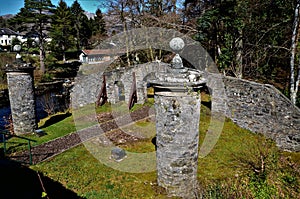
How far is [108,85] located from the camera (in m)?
14.8

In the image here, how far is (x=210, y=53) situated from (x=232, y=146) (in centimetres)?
965

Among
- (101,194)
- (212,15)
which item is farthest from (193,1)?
(101,194)

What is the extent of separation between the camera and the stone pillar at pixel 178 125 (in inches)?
201

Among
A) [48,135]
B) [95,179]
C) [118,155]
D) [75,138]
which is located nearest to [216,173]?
[118,155]

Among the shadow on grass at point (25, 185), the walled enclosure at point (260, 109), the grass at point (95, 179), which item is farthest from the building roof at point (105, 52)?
the shadow on grass at point (25, 185)

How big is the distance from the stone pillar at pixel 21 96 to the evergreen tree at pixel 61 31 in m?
20.3

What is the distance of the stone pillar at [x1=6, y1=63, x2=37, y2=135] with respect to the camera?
9.45 meters

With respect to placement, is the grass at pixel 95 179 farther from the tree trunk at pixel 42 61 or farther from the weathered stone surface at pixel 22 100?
the tree trunk at pixel 42 61

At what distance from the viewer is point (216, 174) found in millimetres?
6672

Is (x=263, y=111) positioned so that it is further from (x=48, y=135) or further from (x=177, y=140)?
(x=48, y=135)

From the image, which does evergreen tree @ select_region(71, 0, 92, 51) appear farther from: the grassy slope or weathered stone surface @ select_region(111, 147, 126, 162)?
weathered stone surface @ select_region(111, 147, 126, 162)

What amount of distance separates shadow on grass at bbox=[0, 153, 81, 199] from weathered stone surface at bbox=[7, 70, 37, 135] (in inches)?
121

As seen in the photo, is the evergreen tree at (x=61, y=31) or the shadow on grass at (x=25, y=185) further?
the evergreen tree at (x=61, y=31)

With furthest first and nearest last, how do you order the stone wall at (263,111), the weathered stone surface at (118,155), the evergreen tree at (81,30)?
the evergreen tree at (81,30) → the stone wall at (263,111) → the weathered stone surface at (118,155)
